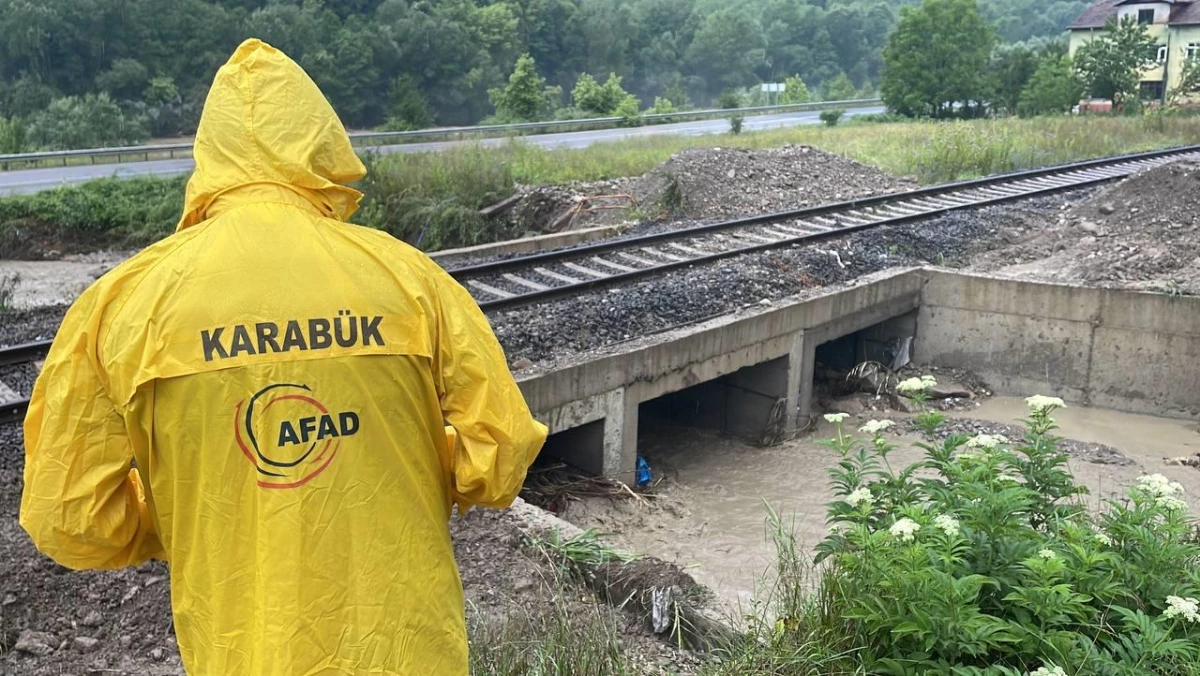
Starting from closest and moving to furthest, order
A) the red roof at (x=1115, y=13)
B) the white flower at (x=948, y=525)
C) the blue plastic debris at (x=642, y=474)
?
1. the white flower at (x=948, y=525)
2. the blue plastic debris at (x=642, y=474)
3. the red roof at (x=1115, y=13)

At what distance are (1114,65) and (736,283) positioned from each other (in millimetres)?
38185

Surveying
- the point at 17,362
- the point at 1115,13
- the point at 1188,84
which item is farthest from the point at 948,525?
the point at 1115,13

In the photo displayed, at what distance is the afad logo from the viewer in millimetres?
2203

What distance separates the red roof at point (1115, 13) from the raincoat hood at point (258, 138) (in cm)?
6046

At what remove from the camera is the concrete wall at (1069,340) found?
1081 centimetres

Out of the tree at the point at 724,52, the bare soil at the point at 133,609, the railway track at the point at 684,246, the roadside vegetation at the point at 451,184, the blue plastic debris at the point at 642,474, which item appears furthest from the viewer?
the tree at the point at 724,52

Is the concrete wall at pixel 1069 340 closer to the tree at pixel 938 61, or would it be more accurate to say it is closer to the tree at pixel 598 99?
the tree at pixel 938 61

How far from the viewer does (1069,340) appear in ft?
37.1

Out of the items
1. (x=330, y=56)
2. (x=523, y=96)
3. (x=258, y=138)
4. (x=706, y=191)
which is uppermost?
(x=330, y=56)

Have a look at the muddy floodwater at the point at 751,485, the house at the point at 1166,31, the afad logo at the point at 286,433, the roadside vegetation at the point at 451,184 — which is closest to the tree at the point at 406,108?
the roadside vegetation at the point at 451,184

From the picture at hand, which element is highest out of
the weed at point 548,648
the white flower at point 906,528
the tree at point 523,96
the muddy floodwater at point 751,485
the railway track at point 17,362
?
the tree at point 523,96

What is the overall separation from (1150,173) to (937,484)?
40.6ft

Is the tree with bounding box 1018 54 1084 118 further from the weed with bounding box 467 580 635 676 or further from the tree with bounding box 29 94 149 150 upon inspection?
the weed with bounding box 467 580 635 676

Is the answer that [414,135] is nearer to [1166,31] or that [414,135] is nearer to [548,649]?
[548,649]
